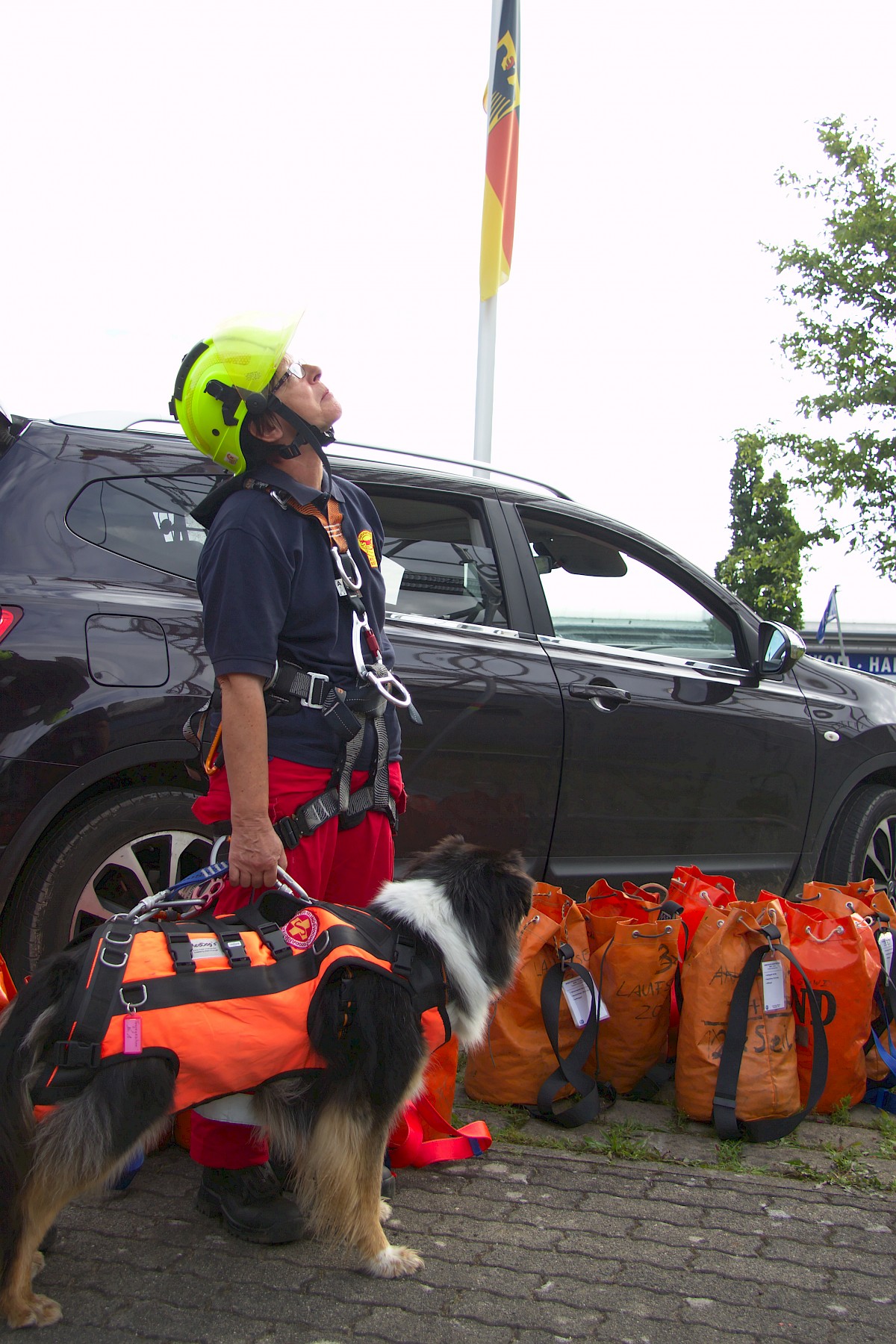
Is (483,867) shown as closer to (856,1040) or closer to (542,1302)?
(542,1302)

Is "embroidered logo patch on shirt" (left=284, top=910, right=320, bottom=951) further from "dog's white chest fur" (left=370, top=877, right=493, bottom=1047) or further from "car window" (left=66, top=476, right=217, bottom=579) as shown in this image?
"car window" (left=66, top=476, right=217, bottom=579)

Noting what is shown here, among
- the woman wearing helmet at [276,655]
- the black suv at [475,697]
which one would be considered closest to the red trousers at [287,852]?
the woman wearing helmet at [276,655]

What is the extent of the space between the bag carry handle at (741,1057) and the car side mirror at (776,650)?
4.81ft

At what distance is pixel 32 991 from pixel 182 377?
1.41 metres

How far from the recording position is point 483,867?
2357 millimetres

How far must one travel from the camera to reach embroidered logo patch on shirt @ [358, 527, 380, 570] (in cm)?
248

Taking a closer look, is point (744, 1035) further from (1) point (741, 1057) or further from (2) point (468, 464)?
(2) point (468, 464)

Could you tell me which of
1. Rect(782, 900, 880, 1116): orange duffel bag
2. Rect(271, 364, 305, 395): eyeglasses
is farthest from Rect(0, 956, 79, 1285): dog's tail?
Rect(782, 900, 880, 1116): orange duffel bag

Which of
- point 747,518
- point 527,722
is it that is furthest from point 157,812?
point 747,518

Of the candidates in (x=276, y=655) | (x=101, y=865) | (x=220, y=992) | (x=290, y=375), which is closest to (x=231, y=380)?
(x=290, y=375)

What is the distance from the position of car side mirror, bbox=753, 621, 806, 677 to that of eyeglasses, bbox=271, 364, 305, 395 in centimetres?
256

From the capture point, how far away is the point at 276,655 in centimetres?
222

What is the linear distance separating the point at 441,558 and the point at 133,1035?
2.34m

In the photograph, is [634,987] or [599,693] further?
[599,693]
